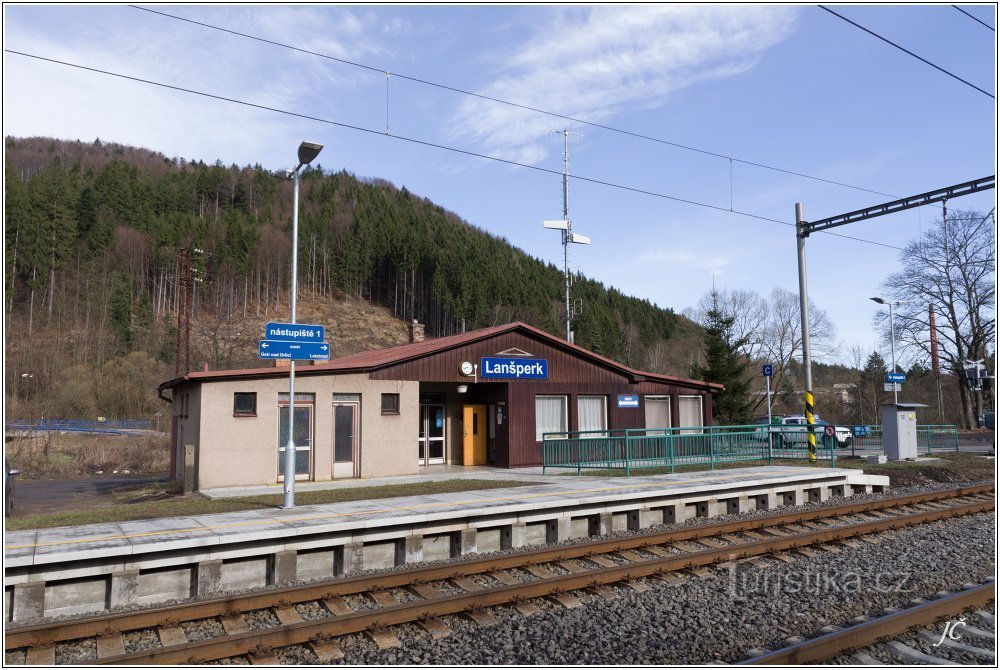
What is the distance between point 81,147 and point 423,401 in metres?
159

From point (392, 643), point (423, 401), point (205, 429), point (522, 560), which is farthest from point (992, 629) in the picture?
point (423, 401)

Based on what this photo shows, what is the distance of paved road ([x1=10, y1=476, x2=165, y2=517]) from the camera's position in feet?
53.1

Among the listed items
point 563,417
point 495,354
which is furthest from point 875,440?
point 495,354

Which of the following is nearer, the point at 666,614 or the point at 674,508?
the point at 666,614

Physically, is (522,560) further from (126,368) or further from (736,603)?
(126,368)

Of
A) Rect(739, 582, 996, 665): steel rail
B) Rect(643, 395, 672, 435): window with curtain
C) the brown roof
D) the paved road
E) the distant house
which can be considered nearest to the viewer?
Rect(739, 582, 996, 665): steel rail

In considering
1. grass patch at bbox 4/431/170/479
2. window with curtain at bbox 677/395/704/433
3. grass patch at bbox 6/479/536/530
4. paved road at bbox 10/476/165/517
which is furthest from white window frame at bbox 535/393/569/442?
grass patch at bbox 4/431/170/479

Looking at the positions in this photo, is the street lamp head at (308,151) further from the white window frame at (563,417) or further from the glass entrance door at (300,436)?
the white window frame at (563,417)

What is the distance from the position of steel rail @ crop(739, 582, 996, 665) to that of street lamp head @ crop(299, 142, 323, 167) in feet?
34.9

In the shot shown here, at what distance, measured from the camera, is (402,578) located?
8.78 metres

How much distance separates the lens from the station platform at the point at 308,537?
8.30 meters

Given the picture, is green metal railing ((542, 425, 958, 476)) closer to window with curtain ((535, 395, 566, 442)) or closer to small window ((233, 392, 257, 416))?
window with curtain ((535, 395, 566, 442))

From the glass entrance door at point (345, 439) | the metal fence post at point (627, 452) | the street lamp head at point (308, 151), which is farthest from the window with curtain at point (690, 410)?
the street lamp head at point (308, 151)

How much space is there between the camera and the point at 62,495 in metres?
20.4
